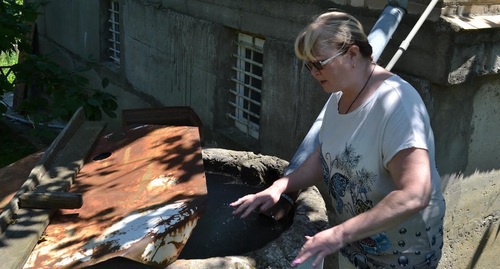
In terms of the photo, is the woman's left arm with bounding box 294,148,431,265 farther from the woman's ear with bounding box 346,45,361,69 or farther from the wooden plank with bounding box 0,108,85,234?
the wooden plank with bounding box 0,108,85,234

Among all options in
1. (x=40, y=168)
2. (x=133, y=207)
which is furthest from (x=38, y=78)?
(x=133, y=207)

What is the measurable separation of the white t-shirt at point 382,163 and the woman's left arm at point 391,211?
67mm

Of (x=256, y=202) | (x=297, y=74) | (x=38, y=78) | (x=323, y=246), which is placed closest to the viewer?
(x=323, y=246)

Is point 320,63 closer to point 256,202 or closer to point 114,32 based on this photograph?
point 256,202

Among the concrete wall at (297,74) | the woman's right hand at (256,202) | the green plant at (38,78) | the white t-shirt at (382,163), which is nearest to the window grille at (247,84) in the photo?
the concrete wall at (297,74)

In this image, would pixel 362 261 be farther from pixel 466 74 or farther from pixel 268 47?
pixel 268 47

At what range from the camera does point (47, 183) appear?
246 centimetres

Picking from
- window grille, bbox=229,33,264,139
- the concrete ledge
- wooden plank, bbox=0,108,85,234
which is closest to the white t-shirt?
wooden plank, bbox=0,108,85,234

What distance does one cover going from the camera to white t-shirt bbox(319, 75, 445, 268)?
1.99 m

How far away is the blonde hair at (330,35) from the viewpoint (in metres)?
2.05

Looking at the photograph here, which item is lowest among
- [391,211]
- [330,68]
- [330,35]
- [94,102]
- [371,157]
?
[94,102]

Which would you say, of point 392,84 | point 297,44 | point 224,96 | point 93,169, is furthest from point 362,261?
point 224,96

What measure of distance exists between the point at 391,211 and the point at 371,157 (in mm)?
252

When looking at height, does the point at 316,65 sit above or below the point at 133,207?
above
